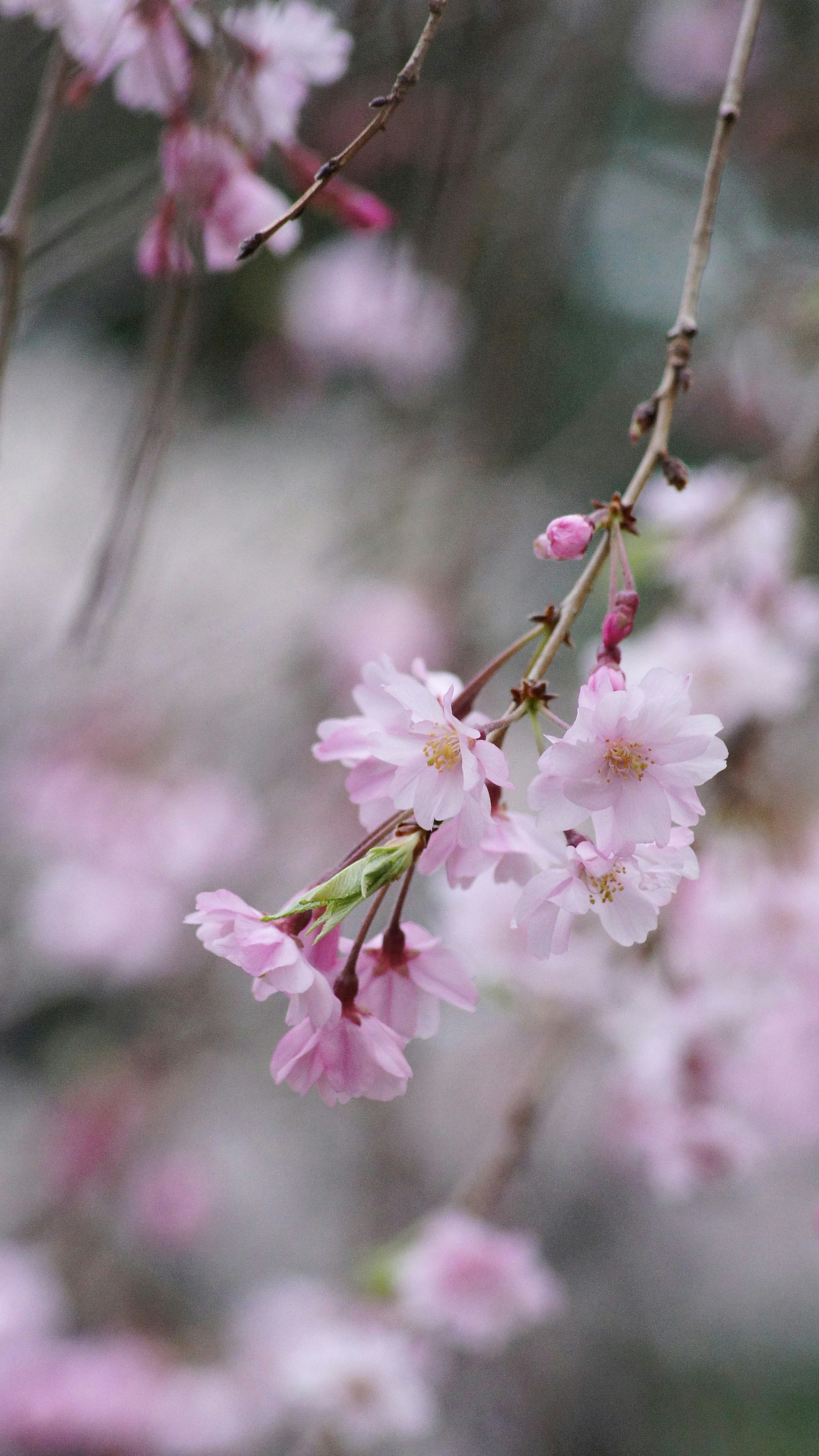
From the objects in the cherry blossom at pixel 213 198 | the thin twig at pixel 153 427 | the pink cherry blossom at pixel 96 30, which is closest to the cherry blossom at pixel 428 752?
the thin twig at pixel 153 427

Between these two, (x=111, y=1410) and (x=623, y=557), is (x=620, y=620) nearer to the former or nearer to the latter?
(x=623, y=557)

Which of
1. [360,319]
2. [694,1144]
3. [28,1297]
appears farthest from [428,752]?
[360,319]

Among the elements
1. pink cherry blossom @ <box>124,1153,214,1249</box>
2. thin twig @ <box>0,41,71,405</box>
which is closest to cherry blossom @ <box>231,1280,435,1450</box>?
pink cherry blossom @ <box>124,1153,214,1249</box>

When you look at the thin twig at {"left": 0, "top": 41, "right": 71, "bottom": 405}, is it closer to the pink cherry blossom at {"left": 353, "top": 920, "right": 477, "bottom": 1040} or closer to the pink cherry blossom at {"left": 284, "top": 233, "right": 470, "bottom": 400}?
the pink cherry blossom at {"left": 353, "top": 920, "right": 477, "bottom": 1040}

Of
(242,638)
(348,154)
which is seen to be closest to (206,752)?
(242,638)

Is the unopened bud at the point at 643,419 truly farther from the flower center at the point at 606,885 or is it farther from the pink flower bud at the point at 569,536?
the flower center at the point at 606,885

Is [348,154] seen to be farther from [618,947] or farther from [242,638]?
[242,638]

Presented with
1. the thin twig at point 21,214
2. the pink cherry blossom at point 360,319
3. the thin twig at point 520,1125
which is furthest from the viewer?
the pink cherry blossom at point 360,319
